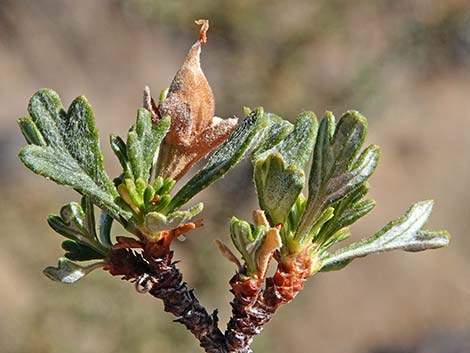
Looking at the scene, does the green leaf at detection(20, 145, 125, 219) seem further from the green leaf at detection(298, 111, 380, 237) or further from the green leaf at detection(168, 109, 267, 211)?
the green leaf at detection(298, 111, 380, 237)

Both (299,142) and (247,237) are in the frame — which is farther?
(299,142)

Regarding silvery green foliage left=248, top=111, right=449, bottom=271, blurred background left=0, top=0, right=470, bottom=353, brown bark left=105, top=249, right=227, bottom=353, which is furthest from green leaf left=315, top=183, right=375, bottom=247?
blurred background left=0, top=0, right=470, bottom=353

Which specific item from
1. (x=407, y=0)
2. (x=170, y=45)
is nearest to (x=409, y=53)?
(x=407, y=0)

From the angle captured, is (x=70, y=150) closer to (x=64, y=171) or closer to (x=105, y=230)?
(x=64, y=171)

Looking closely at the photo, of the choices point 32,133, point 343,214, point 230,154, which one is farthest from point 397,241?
point 32,133

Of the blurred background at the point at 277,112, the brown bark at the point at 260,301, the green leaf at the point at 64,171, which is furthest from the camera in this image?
the blurred background at the point at 277,112

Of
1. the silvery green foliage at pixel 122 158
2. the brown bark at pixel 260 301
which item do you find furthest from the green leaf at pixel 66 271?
the brown bark at pixel 260 301

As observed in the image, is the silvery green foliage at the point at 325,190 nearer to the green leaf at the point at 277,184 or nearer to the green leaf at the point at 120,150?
the green leaf at the point at 277,184
